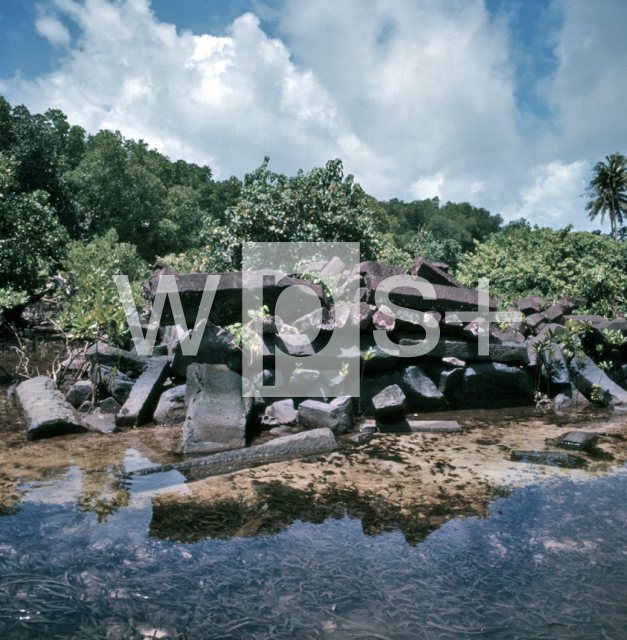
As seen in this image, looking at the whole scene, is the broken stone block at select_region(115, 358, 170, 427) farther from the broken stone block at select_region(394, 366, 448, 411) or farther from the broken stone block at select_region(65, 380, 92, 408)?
the broken stone block at select_region(394, 366, 448, 411)

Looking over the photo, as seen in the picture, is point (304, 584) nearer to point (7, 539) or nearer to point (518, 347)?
point (7, 539)

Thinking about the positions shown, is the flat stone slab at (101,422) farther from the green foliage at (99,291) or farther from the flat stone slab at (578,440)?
the flat stone slab at (578,440)

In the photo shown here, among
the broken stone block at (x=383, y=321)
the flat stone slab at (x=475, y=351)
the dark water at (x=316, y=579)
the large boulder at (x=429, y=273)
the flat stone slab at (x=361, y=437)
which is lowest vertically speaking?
the dark water at (x=316, y=579)

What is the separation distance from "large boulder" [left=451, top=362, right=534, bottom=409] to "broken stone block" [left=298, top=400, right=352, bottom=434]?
213 cm

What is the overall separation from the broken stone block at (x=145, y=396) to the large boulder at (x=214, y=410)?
508 millimetres

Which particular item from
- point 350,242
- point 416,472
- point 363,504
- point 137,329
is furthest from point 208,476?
point 350,242

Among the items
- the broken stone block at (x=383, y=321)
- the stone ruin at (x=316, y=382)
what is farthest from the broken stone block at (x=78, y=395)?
the broken stone block at (x=383, y=321)

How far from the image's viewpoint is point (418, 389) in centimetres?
670

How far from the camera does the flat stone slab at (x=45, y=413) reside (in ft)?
17.2

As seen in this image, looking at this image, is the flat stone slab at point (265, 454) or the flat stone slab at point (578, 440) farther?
the flat stone slab at point (578, 440)

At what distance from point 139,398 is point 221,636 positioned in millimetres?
4054

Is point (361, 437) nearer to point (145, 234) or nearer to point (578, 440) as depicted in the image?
point (578, 440)

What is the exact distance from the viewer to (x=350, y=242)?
36.8 feet

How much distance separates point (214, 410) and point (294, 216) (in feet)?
21.3
